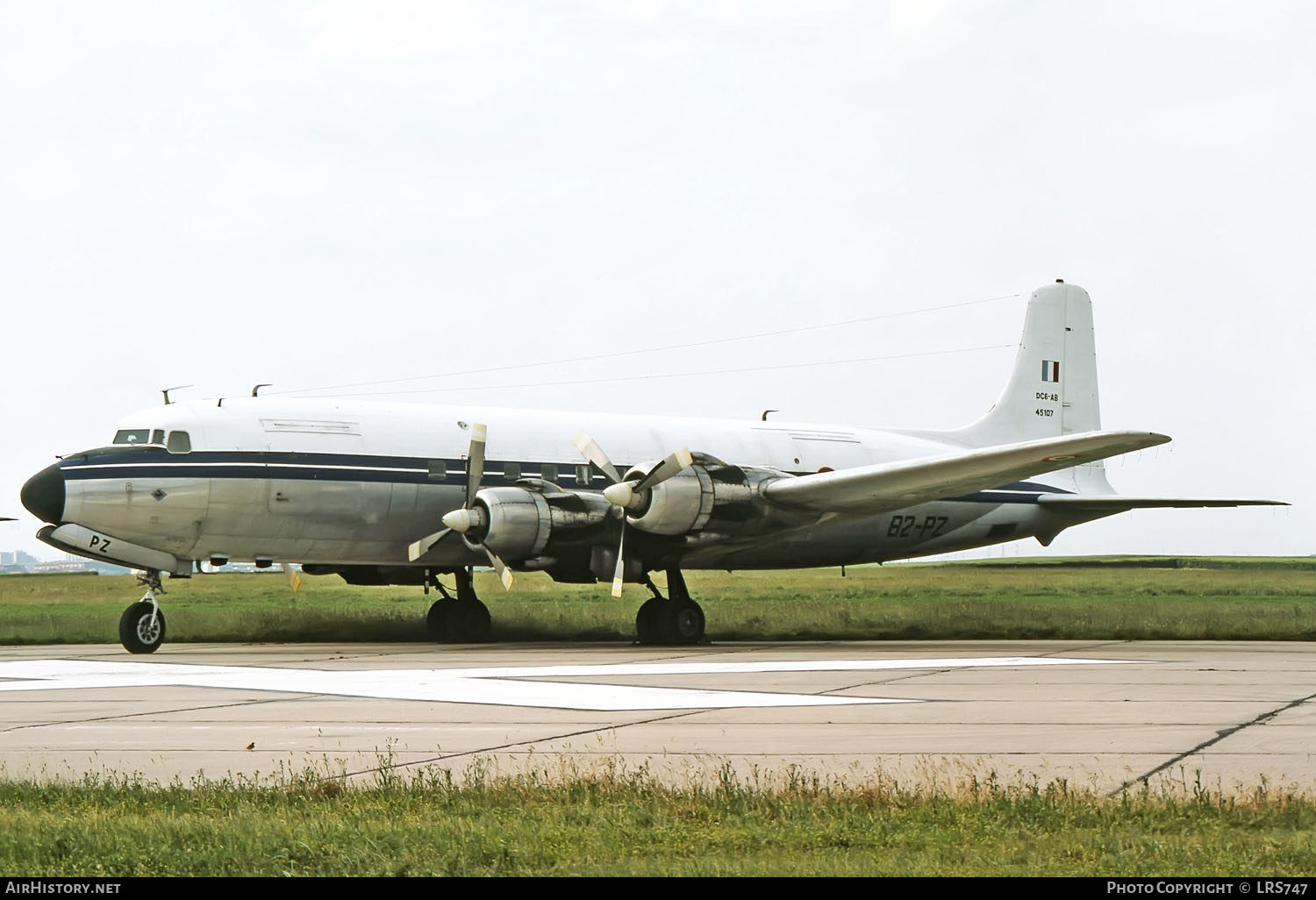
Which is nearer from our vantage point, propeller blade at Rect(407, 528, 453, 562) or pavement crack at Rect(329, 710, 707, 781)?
pavement crack at Rect(329, 710, 707, 781)

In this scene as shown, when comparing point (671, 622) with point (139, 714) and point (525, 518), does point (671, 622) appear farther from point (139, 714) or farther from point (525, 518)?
point (139, 714)

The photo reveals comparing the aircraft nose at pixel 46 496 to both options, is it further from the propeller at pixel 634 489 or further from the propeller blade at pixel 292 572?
the propeller at pixel 634 489

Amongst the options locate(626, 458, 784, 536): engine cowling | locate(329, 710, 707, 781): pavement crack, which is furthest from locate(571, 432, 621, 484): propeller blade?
locate(329, 710, 707, 781): pavement crack

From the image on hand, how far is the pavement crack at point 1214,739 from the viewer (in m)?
7.92

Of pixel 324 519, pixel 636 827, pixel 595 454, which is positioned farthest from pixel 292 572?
pixel 636 827

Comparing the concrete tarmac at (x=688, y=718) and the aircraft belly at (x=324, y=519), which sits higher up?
the aircraft belly at (x=324, y=519)

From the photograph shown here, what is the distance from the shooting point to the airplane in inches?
828

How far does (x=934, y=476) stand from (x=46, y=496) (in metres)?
13.5

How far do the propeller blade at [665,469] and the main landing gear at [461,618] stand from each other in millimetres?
5469

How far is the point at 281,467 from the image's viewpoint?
71.8 feet

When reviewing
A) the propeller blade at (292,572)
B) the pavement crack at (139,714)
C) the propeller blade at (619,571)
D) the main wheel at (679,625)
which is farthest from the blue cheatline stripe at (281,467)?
the pavement crack at (139,714)

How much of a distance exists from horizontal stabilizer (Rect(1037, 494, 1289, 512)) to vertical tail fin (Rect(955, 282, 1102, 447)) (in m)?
1.89

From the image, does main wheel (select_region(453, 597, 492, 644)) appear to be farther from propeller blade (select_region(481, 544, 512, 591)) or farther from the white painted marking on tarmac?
the white painted marking on tarmac
